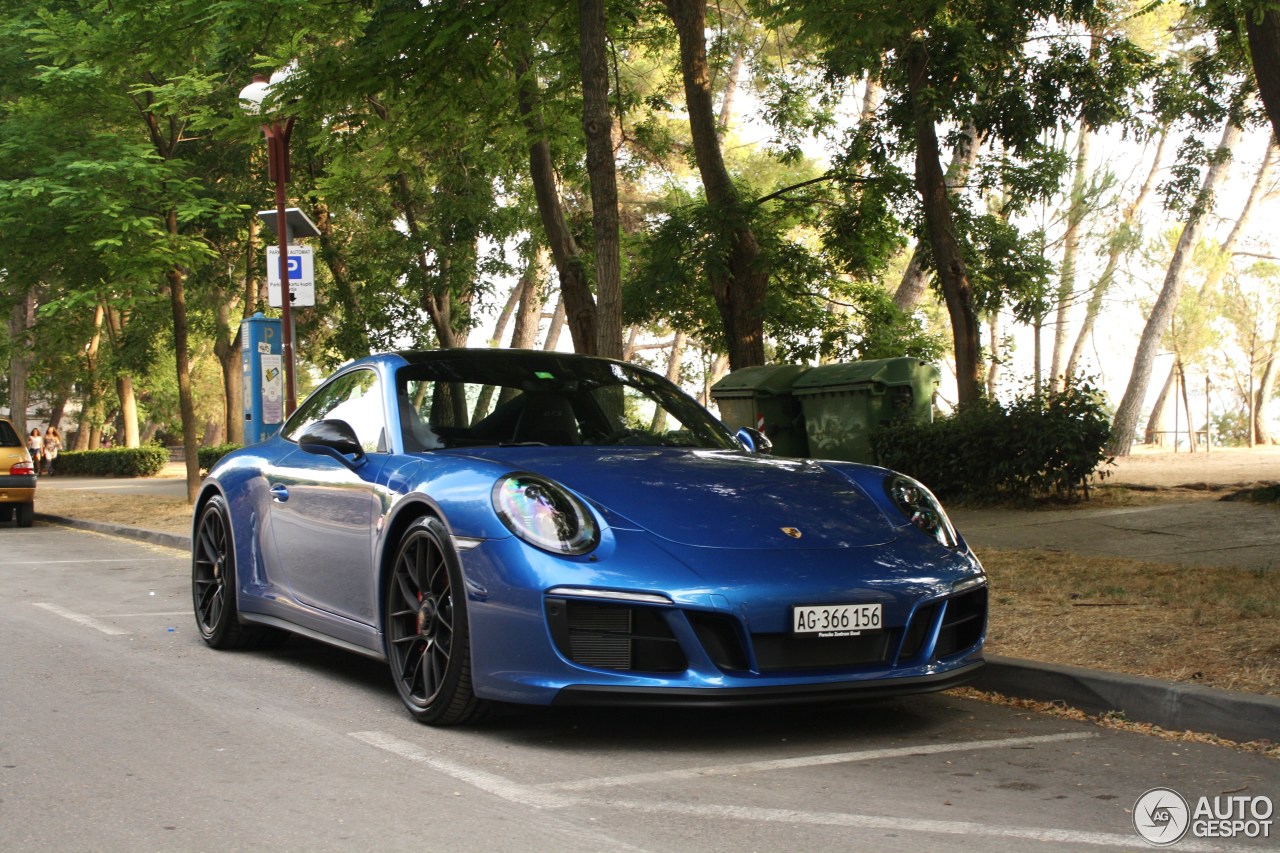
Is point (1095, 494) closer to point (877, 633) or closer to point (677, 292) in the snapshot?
point (677, 292)

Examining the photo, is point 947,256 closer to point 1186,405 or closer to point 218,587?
point 218,587

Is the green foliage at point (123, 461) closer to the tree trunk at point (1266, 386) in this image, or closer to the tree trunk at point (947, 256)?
the tree trunk at point (947, 256)

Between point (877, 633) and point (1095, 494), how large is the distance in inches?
402

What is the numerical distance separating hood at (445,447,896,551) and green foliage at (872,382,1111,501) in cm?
829

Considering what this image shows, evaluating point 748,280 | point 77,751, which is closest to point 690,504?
point 77,751

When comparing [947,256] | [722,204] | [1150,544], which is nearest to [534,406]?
[1150,544]

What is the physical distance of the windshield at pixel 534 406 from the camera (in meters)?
5.92

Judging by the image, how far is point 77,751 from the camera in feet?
16.0

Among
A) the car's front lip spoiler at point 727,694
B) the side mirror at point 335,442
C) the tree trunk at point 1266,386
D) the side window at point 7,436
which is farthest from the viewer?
the tree trunk at point 1266,386

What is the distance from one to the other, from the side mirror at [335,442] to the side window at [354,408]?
0.09m

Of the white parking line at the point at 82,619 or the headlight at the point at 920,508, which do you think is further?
the white parking line at the point at 82,619

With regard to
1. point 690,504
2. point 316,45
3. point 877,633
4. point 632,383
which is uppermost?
point 316,45

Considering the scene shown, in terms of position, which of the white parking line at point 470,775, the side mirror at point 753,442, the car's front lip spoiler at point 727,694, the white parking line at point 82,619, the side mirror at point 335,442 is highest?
the side mirror at point 335,442

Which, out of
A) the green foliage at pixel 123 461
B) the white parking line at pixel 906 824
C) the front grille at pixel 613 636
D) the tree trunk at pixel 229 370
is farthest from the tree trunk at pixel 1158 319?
the white parking line at pixel 906 824
